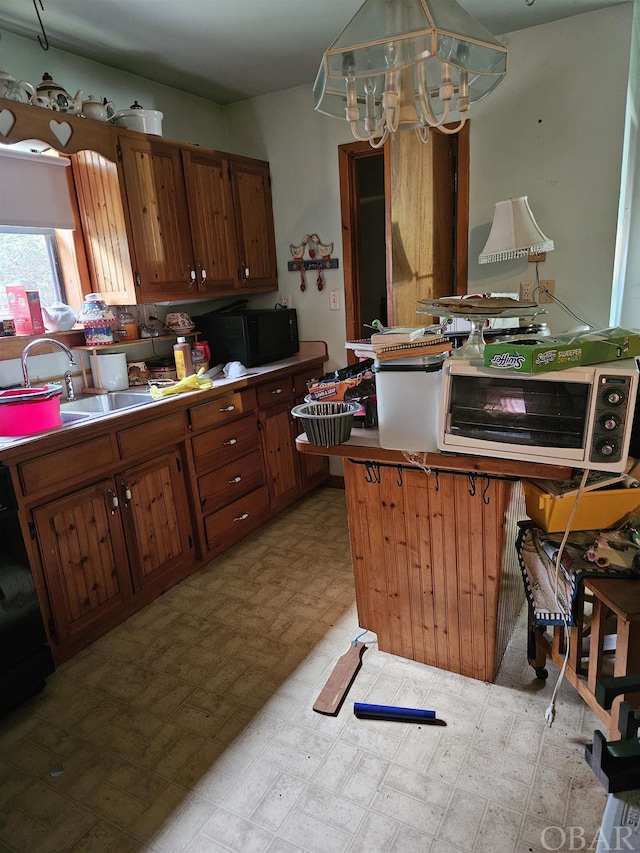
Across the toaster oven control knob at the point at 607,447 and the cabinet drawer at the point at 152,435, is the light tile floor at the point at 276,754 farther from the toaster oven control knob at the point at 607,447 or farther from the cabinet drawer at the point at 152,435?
the toaster oven control knob at the point at 607,447

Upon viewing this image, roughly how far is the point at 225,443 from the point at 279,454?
0.52 m

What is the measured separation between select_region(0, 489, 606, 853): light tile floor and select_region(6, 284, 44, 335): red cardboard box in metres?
1.44

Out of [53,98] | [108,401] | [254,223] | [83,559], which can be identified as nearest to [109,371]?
[108,401]

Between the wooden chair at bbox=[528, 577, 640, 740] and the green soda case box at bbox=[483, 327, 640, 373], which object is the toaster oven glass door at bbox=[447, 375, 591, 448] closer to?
the green soda case box at bbox=[483, 327, 640, 373]

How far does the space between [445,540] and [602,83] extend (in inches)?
94.6

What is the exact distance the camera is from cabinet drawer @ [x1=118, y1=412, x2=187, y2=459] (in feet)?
7.64

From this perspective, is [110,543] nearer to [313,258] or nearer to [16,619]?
[16,619]

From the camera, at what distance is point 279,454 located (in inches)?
131

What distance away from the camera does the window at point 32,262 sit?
2.52 m

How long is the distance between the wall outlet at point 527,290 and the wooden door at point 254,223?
1.62 metres

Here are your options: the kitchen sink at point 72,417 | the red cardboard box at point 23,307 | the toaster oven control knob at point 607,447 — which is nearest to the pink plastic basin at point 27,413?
the kitchen sink at point 72,417

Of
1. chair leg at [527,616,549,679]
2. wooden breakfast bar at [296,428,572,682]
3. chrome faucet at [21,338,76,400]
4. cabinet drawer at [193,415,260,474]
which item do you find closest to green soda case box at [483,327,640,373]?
wooden breakfast bar at [296,428,572,682]

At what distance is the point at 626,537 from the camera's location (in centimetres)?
152

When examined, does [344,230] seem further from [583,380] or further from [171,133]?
[583,380]
